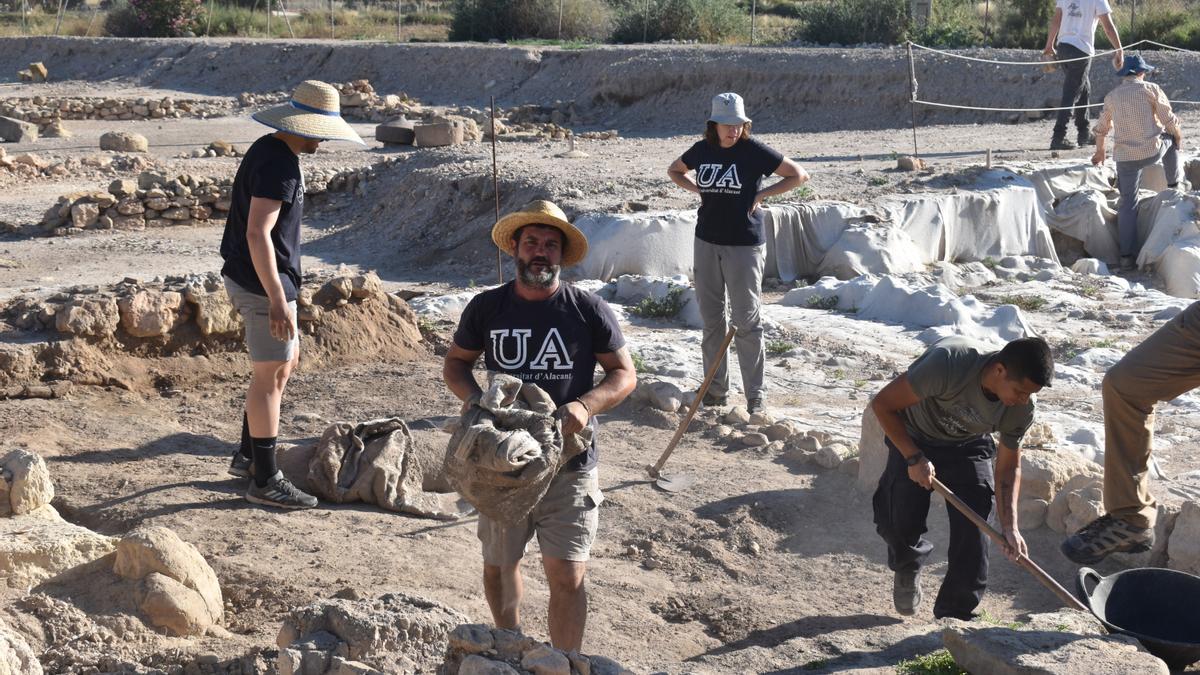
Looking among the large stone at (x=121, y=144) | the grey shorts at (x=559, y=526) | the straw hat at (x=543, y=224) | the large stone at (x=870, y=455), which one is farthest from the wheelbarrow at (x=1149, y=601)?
the large stone at (x=121, y=144)

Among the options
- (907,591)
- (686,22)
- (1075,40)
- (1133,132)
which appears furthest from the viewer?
(686,22)

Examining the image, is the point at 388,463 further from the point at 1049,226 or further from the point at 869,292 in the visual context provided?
the point at 1049,226

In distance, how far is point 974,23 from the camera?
2805cm

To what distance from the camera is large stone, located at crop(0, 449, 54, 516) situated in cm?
528

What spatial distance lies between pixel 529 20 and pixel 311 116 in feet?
91.2

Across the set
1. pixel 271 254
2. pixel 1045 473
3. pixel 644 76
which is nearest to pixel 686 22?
pixel 644 76

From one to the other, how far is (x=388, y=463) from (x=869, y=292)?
5.41 metres

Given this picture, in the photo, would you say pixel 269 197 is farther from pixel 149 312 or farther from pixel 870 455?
pixel 870 455

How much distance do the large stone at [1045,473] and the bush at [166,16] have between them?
115 feet

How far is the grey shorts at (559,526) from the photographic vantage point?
412 cm

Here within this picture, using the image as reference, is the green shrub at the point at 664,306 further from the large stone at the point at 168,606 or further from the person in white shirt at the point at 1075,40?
the person in white shirt at the point at 1075,40

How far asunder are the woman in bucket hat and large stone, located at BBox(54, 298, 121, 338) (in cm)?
330

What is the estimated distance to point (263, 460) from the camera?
5.68 metres

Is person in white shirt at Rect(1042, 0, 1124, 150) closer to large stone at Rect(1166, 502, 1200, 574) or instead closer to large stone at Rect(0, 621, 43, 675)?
large stone at Rect(1166, 502, 1200, 574)
